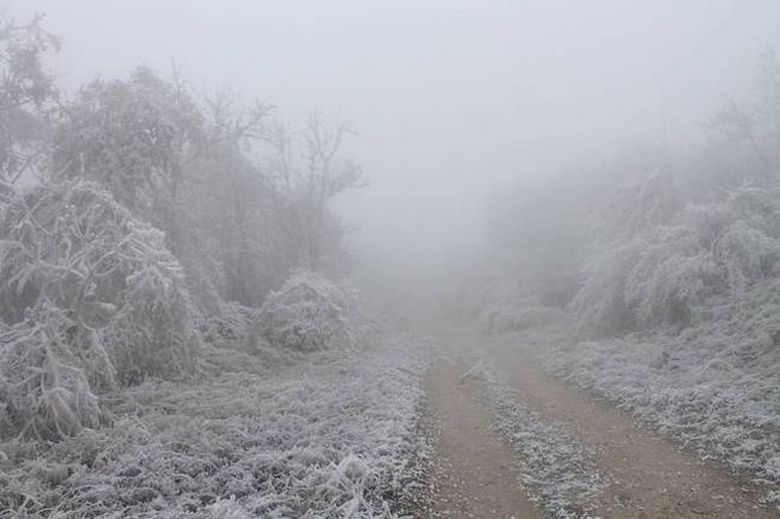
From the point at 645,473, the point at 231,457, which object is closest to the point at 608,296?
the point at 645,473

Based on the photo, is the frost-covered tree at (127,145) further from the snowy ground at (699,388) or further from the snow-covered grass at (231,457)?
the snowy ground at (699,388)

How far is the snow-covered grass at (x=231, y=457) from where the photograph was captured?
7.50 metres

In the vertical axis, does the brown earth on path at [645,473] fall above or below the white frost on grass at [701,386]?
below

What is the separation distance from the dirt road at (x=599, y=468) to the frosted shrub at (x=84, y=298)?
248 inches

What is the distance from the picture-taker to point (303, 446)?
9.70 m

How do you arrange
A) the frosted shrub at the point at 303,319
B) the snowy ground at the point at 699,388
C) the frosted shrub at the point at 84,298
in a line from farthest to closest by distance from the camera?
the frosted shrub at the point at 303,319
the frosted shrub at the point at 84,298
the snowy ground at the point at 699,388

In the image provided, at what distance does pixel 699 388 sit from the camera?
11.4m

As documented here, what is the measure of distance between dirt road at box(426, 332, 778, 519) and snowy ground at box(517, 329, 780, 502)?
14.3 inches

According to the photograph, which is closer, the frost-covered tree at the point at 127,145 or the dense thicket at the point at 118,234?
the dense thicket at the point at 118,234

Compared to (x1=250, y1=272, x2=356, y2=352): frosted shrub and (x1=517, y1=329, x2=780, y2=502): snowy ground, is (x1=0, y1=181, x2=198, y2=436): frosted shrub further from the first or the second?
(x1=517, y1=329, x2=780, y2=502): snowy ground

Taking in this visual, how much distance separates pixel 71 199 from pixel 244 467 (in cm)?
856

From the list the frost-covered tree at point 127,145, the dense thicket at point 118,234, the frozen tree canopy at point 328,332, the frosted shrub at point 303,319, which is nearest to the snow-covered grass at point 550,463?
the frozen tree canopy at point 328,332

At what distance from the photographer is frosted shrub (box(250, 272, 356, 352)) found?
20.9 m

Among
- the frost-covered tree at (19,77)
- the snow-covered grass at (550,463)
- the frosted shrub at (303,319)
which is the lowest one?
the snow-covered grass at (550,463)
